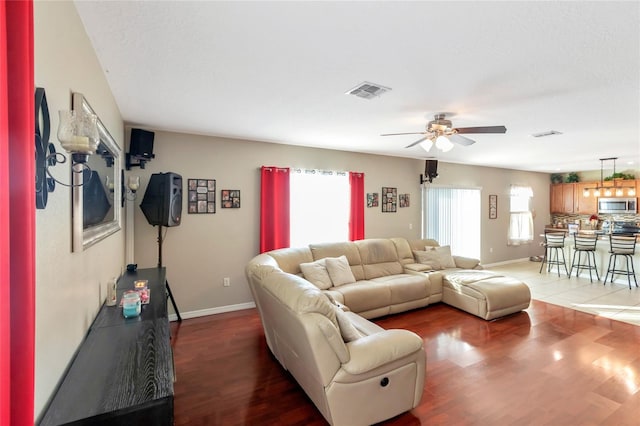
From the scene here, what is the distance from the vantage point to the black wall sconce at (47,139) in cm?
101

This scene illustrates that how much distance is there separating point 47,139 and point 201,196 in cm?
308

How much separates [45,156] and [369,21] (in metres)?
1.61

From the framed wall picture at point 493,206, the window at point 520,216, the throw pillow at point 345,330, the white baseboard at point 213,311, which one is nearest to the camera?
the throw pillow at point 345,330

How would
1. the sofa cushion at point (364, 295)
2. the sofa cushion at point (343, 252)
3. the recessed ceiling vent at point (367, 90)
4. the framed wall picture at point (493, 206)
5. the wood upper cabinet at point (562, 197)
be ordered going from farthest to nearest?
the wood upper cabinet at point (562, 197), the framed wall picture at point (493, 206), the sofa cushion at point (343, 252), the sofa cushion at point (364, 295), the recessed ceiling vent at point (367, 90)

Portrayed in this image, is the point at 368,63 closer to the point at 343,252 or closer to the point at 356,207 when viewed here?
the point at 343,252

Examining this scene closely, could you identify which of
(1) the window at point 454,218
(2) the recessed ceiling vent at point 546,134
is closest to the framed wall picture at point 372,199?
(1) the window at point 454,218

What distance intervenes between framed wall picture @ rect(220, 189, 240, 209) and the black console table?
248 cm

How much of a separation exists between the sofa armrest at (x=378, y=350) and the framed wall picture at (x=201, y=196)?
2.92 meters

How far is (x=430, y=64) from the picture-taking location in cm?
212

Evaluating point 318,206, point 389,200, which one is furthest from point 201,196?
point 389,200

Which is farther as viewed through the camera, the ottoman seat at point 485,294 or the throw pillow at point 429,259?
the throw pillow at point 429,259

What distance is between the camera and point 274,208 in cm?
450

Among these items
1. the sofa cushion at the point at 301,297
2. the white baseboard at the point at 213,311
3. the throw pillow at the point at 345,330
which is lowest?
the white baseboard at the point at 213,311

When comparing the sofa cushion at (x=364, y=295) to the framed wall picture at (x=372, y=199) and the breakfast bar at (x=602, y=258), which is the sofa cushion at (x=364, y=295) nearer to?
the framed wall picture at (x=372, y=199)
